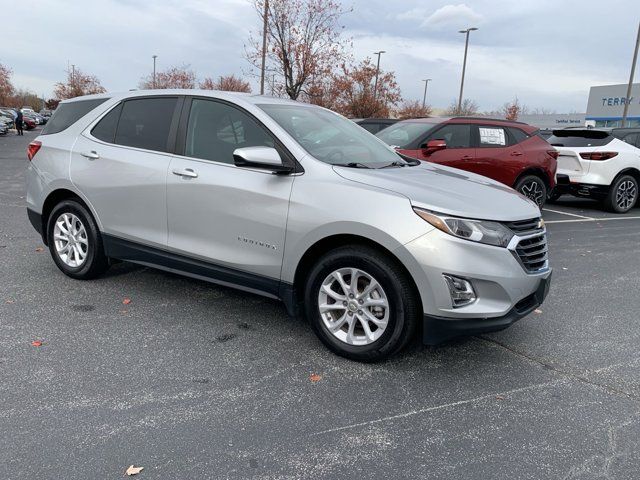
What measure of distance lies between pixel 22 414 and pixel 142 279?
244 centimetres

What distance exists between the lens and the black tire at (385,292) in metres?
3.34

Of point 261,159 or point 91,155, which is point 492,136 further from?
point 91,155

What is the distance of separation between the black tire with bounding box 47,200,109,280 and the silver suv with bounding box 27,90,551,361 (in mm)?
15

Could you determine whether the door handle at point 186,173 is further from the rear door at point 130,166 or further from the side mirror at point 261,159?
the side mirror at point 261,159

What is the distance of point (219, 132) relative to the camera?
418cm

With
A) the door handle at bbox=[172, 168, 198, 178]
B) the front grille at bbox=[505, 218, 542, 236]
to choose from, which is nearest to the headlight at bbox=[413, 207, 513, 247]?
the front grille at bbox=[505, 218, 542, 236]

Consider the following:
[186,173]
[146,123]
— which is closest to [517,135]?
[146,123]

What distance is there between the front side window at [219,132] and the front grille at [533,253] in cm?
182

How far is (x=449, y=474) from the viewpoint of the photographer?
2514 mm

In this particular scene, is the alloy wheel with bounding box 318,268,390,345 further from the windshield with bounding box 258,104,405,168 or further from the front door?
the windshield with bounding box 258,104,405,168

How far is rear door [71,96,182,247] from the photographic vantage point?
4335 millimetres

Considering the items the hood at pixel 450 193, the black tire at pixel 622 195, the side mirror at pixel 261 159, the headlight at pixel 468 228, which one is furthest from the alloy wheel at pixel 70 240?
the black tire at pixel 622 195

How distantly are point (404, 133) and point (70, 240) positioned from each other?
5.39 meters

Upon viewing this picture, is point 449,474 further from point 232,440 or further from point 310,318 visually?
point 310,318
